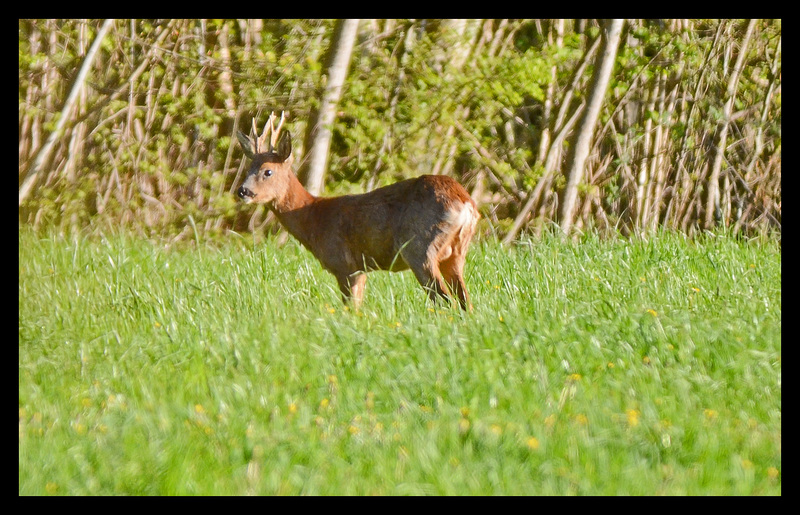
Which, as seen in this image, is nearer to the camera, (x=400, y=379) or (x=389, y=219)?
(x=400, y=379)

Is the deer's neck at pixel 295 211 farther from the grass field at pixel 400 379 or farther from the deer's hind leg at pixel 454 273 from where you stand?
the deer's hind leg at pixel 454 273

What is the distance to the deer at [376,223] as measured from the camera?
265 inches

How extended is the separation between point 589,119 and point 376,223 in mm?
4466

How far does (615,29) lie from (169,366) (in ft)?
23.5

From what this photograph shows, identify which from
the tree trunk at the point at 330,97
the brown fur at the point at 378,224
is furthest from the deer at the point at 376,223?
the tree trunk at the point at 330,97

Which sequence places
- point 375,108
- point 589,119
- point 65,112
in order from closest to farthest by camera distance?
point 65,112 → point 375,108 → point 589,119

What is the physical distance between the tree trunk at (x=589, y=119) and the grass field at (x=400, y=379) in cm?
269

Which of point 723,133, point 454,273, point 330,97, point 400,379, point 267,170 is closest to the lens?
point 400,379

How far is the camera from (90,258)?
7.94 m

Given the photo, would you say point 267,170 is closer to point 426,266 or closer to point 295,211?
point 295,211

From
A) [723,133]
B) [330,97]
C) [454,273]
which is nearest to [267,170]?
[454,273]

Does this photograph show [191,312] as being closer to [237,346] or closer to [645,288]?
[237,346]

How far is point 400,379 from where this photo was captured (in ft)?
16.0

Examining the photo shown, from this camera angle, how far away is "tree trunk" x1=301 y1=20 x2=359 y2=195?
957 cm
